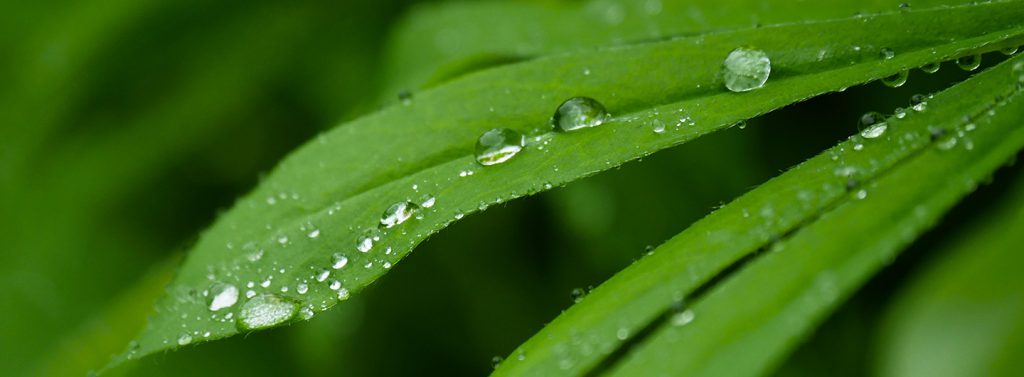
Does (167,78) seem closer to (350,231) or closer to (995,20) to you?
(350,231)

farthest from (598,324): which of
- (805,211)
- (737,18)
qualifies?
(737,18)

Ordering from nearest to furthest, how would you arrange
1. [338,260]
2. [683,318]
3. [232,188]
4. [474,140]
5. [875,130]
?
[683,318] → [875,130] → [338,260] → [474,140] → [232,188]

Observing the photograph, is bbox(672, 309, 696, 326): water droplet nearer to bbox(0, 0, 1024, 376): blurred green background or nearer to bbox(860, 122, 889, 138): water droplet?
bbox(860, 122, 889, 138): water droplet

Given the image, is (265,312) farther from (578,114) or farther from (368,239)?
(578,114)

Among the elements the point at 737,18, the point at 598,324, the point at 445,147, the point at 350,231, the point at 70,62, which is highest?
the point at 70,62

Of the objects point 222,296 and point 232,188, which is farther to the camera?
point 232,188

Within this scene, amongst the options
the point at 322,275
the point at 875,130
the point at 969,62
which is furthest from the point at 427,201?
the point at 969,62
